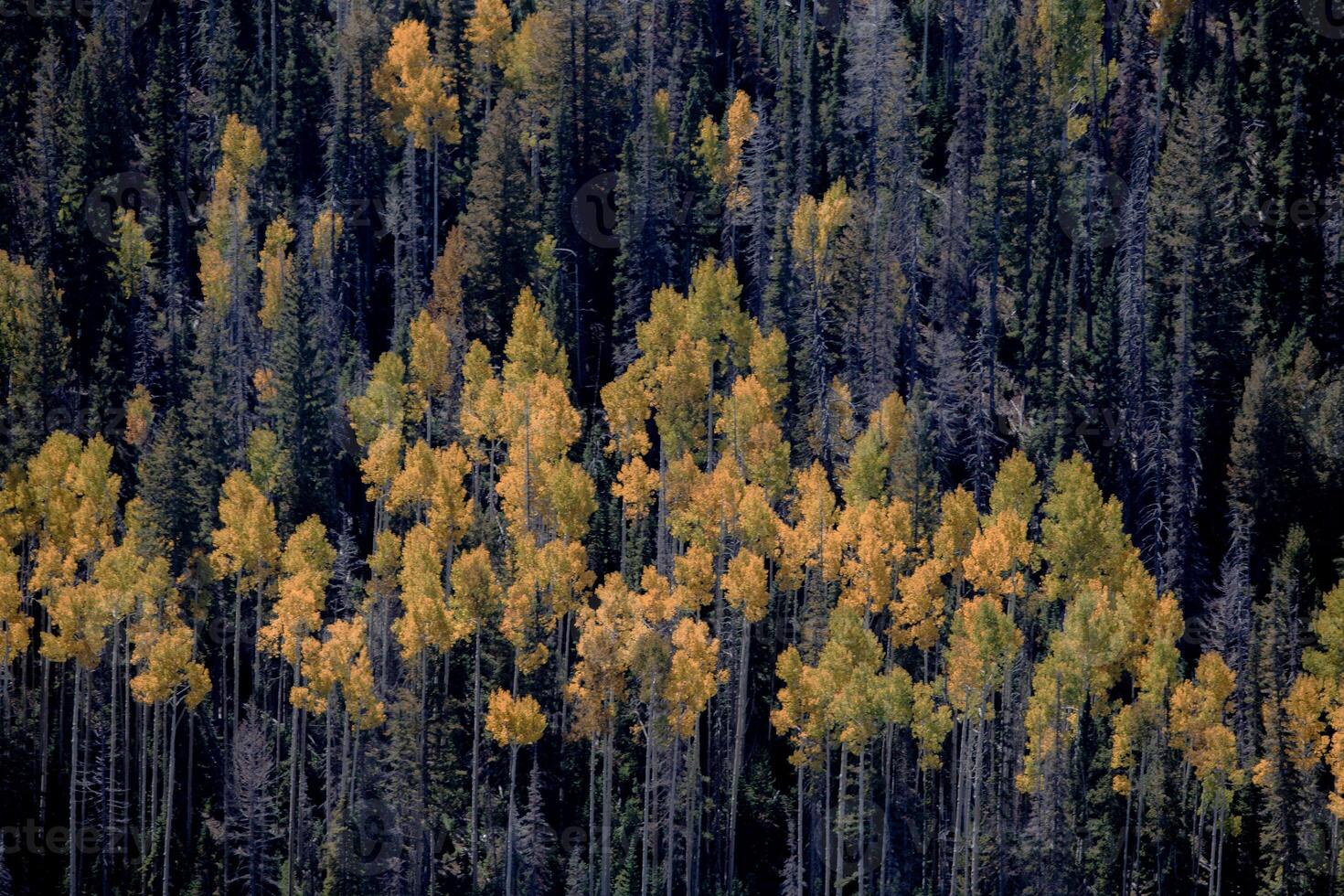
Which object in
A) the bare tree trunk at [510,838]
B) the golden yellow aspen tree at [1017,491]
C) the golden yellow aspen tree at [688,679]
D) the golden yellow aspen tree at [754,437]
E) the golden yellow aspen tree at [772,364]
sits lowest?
the bare tree trunk at [510,838]

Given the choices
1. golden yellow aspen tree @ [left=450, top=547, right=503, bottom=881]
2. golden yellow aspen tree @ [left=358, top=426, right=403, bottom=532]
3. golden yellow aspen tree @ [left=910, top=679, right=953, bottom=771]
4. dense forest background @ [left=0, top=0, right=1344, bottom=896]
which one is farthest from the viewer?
golden yellow aspen tree @ [left=358, top=426, right=403, bottom=532]

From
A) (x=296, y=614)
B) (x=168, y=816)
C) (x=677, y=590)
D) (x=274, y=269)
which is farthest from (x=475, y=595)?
(x=274, y=269)

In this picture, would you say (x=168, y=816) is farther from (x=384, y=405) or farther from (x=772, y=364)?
(x=772, y=364)

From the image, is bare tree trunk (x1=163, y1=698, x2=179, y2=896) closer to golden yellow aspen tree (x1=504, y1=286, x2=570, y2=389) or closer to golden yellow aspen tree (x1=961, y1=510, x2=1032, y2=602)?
golden yellow aspen tree (x1=504, y1=286, x2=570, y2=389)

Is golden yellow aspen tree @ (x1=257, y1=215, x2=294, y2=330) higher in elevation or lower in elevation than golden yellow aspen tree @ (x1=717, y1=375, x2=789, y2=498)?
higher

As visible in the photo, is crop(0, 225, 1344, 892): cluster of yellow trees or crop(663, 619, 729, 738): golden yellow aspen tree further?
crop(0, 225, 1344, 892): cluster of yellow trees

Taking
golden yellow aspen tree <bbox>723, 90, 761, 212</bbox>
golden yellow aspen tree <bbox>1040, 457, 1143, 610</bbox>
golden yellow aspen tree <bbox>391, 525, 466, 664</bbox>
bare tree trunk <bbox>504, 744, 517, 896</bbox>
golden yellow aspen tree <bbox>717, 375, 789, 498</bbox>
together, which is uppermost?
golden yellow aspen tree <bbox>723, 90, 761, 212</bbox>

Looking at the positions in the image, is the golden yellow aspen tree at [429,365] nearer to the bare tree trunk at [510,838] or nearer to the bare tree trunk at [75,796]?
the bare tree trunk at [75,796]

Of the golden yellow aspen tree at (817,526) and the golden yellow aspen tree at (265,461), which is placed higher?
the golden yellow aspen tree at (265,461)

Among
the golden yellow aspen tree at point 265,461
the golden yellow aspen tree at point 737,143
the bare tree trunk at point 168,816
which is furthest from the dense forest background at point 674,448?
the golden yellow aspen tree at point 737,143

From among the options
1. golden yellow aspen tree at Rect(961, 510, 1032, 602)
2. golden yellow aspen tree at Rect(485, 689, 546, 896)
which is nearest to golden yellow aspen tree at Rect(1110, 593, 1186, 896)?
golden yellow aspen tree at Rect(961, 510, 1032, 602)
